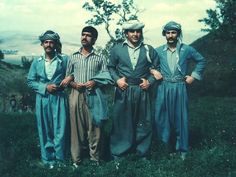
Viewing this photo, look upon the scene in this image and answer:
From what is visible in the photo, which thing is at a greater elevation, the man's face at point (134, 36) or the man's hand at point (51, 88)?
the man's face at point (134, 36)

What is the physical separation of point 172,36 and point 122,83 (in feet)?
3.75

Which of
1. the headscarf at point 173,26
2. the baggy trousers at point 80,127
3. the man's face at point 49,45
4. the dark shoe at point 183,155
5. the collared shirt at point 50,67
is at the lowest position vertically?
the dark shoe at point 183,155

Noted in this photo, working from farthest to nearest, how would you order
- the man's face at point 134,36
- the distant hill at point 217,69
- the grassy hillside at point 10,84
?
1. the distant hill at point 217,69
2. the grassy hillside at point 10,84
3. the man's face at point 134,36

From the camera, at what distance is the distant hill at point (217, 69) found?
20375mm

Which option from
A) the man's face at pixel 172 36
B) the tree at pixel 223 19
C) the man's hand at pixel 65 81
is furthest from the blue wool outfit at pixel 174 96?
the tree at pixel 223 19

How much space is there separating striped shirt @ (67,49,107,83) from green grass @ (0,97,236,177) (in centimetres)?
136

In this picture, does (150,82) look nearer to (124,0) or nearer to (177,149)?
(177,149)

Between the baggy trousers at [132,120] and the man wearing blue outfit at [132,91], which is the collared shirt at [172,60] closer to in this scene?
the man wearing blue outfit at [132,91]

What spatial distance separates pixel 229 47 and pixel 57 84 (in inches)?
829

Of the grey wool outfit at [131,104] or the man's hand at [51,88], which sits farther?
the grey wool outfit at [131,104]

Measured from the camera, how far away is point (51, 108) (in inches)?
270

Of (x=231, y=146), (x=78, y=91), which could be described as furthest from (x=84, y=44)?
(x=231, y=146)

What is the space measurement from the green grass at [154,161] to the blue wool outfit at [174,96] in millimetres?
377

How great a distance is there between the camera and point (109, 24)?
24969mm
